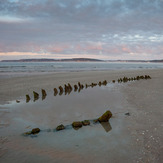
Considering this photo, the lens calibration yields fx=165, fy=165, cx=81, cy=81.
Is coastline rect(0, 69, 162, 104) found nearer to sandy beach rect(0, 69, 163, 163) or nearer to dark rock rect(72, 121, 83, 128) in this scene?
sandy beach rect(0, 69, 163, 163)

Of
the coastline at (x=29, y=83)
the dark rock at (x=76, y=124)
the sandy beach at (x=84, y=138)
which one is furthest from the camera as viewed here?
the coastline at (x=29, y=83)

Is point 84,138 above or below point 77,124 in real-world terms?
below

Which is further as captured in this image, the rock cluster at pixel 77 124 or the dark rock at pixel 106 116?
the dark rock at pixel 106 116

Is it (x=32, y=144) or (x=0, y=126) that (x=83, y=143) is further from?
(x=0, y=126)

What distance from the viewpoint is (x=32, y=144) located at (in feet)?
18.4

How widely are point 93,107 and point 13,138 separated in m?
5.20

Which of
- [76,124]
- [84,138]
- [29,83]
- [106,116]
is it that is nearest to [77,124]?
[76,124]

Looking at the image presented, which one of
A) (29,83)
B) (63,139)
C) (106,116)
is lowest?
(63,139)

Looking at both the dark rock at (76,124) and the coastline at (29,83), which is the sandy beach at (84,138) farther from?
the coastline at (29,83)

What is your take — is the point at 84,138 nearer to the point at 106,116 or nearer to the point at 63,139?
the point at 63,139

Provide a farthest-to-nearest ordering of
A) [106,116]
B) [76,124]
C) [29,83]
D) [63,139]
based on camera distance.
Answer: [29,83], [106,116], [76,124], [63,139]

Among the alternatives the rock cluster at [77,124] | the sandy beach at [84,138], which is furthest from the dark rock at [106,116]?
the sandy beach at [84,138]

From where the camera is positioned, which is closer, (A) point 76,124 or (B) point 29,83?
(A) point 76,124

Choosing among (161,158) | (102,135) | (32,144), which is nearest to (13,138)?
(32,144)
